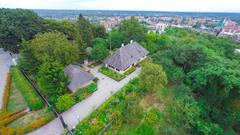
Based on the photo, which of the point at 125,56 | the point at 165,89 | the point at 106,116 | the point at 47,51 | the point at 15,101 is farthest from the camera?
the point at 125,56

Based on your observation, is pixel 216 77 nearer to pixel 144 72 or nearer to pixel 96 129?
pixel 144 72

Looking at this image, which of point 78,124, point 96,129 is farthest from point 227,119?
point 78,124

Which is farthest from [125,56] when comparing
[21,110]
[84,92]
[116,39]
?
[21,110]

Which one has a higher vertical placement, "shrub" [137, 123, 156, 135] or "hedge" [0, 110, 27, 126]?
"hedge" [0, 110, 27, 126]

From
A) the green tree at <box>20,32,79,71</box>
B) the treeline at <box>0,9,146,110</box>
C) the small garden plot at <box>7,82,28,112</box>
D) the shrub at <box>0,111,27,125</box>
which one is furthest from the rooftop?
the shrub at <box>0,111,27,125</box>

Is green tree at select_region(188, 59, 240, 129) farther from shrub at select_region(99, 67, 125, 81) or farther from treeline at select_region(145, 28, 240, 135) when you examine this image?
shrub at select_region(99, 67, 125, 81)

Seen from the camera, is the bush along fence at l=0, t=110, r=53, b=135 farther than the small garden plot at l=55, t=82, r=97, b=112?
No

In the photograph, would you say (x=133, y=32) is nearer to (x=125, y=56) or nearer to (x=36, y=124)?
(x=125, y=56)
